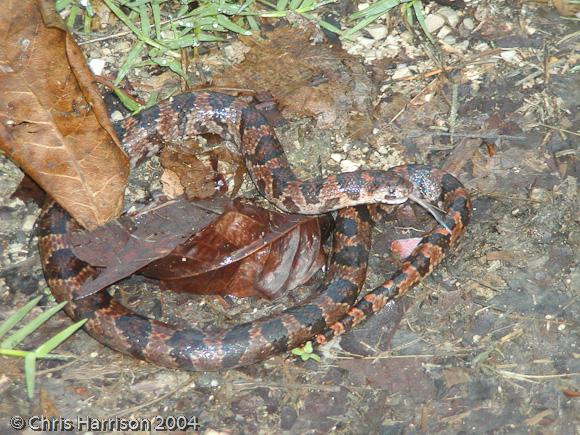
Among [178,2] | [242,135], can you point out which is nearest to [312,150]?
[242,135]

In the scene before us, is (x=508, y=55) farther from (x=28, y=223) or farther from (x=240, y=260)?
(x=28, y=223)

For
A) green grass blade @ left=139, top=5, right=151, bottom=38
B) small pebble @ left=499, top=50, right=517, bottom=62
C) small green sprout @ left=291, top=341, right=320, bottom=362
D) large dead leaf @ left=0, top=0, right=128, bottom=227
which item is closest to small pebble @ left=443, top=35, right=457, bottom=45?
small pebble @ left=499, top=50, right=517, bottom=62

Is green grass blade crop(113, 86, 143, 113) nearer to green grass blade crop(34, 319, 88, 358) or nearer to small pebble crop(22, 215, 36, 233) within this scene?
small pebble crop(22, 215, 36, 233)

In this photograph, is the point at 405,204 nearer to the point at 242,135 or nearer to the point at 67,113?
the point at 242,135

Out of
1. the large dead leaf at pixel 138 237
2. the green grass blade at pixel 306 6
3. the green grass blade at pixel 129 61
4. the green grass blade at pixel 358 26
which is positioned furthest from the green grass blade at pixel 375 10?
the large dead leaf at pixel 138 237

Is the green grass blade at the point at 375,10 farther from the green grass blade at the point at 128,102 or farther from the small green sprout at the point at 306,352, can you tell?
the small green sprout at the point at 306,352
